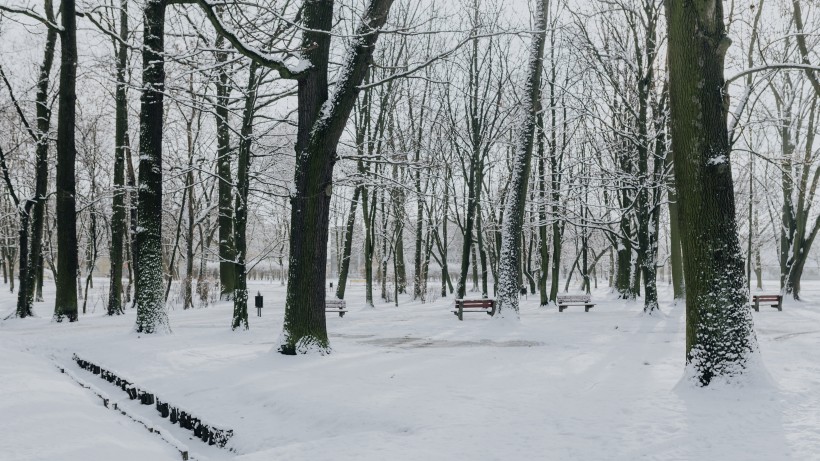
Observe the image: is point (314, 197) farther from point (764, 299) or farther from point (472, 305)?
point (764, 299)

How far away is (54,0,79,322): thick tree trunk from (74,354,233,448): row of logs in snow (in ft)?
25.8

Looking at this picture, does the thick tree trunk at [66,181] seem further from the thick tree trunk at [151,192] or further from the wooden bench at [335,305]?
the wooden bench at [335,305]

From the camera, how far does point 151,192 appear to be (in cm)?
1255

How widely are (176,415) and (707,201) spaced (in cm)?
679

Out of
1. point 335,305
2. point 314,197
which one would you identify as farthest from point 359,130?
point 314,197

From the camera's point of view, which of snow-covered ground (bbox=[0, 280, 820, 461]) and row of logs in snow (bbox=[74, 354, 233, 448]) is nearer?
snow-covered ground (bbox=[0, 280, 820, 461])

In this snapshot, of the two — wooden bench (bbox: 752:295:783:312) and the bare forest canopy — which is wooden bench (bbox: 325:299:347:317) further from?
wooden bench (bbox: 752:295:783:312)

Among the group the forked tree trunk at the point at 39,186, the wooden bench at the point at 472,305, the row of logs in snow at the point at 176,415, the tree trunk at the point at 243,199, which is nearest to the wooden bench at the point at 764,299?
the wooden bench at the point at 472,305

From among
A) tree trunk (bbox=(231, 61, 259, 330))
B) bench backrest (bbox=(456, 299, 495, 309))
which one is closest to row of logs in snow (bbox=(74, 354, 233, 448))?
tree trunk (bbox=(231, 61, 259, 330))

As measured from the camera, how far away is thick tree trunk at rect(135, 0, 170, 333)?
12391mm

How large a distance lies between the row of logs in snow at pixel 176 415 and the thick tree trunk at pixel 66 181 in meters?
7.87

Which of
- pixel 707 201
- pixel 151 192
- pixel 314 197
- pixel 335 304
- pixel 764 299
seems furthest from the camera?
pixel 764 299

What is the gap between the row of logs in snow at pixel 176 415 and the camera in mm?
5875

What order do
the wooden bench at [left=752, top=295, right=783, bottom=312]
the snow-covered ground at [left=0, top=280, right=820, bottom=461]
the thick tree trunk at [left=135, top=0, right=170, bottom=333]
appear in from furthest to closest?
the wooden bench at [left=752, top=295, right=783, bottom=312] < the thick tree trunk at [left=135, top=0, right=170, bottom=333] < the snow-covered ground at [left=0, top=280, right=820, bottom=461]
